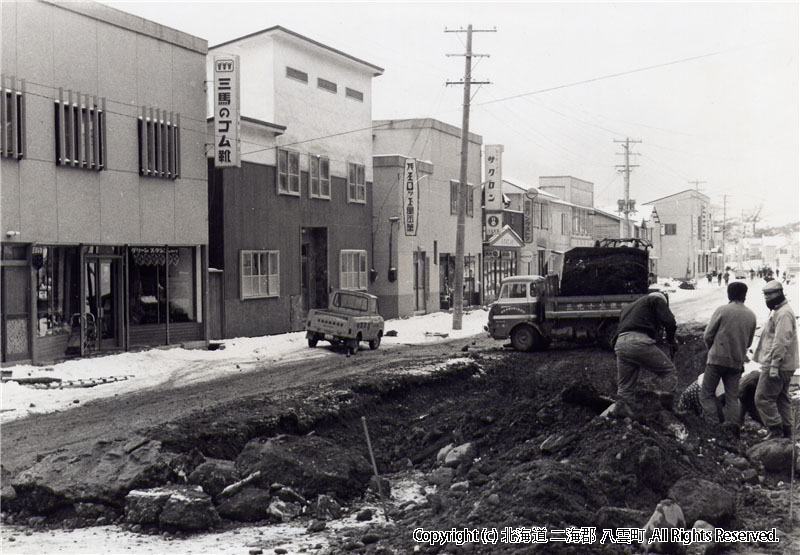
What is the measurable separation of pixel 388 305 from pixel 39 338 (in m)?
19.2

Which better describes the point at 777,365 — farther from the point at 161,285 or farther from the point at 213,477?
the point at 161,285

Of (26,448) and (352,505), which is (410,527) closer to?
(352,505)

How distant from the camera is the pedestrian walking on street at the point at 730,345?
1086 cm

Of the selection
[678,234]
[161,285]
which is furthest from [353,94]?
[678,234]

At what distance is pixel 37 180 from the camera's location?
742 inches

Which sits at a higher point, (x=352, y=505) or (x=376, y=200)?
(x=376, y=200)

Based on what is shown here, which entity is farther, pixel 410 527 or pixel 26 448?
pixel 26 448

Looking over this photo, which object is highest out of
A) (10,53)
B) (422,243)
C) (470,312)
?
(10,53)

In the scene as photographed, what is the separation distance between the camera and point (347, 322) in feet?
78.8

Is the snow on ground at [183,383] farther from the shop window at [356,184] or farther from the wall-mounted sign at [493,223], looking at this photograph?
the wall-mounted sign at [493,223]

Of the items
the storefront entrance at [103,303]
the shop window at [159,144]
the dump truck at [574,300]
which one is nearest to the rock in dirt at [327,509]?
the storefront entrance at [103,303]

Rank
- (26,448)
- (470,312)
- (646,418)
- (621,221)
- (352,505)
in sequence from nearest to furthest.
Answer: (352,505), (646,418), (26,448), (470,312), (621,221)

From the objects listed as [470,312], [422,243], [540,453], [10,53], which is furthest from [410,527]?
[470,312]

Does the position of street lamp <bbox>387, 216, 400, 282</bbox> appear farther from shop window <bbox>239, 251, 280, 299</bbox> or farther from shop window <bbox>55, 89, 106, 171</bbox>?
shop window <bbox>55, 89, 106, 171</bbox>
